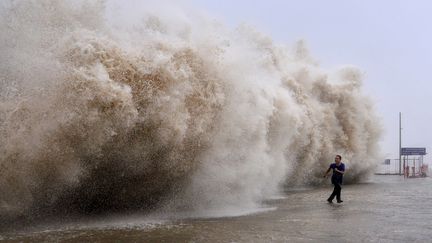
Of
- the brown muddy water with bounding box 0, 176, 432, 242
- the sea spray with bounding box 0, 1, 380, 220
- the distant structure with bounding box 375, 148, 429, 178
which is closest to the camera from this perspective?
the brown muddy water with bounding box 0, 176, 432, 242

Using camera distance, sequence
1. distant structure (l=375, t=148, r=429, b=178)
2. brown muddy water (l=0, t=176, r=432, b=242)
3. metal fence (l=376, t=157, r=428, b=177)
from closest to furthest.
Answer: brown muddy water (l=0, t=176, r=432, b=242) → distant structure (l=375, t=148, r=429, b=178) → metal fence (l=376, t=157, r=428, b=177)

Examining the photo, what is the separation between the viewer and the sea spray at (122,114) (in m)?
8.45

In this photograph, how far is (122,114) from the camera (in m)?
8.79

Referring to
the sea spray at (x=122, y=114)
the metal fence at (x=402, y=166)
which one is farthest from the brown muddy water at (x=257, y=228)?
the metal fence at (x=402, y=166)

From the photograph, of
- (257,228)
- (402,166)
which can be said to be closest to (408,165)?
(402,166)

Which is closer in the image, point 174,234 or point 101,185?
point 174,234

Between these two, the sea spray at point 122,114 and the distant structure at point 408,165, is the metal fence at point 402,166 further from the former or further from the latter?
the sea spray at point 122,114

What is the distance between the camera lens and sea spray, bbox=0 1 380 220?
27.7ft

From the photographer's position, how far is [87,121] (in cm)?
848

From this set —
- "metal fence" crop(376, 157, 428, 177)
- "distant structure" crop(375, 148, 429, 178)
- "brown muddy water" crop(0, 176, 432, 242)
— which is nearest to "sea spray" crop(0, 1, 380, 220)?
"brown muddy water" crop(0, 176, 432, 242)

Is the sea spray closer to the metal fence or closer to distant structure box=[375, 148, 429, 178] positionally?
distant structure box=[375, 148, 429, 178]

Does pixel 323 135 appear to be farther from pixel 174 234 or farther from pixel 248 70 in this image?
pixel 174 234

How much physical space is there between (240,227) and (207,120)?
300 centimetres

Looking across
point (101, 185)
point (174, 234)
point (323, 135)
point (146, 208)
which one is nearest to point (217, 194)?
point (146, 208)
